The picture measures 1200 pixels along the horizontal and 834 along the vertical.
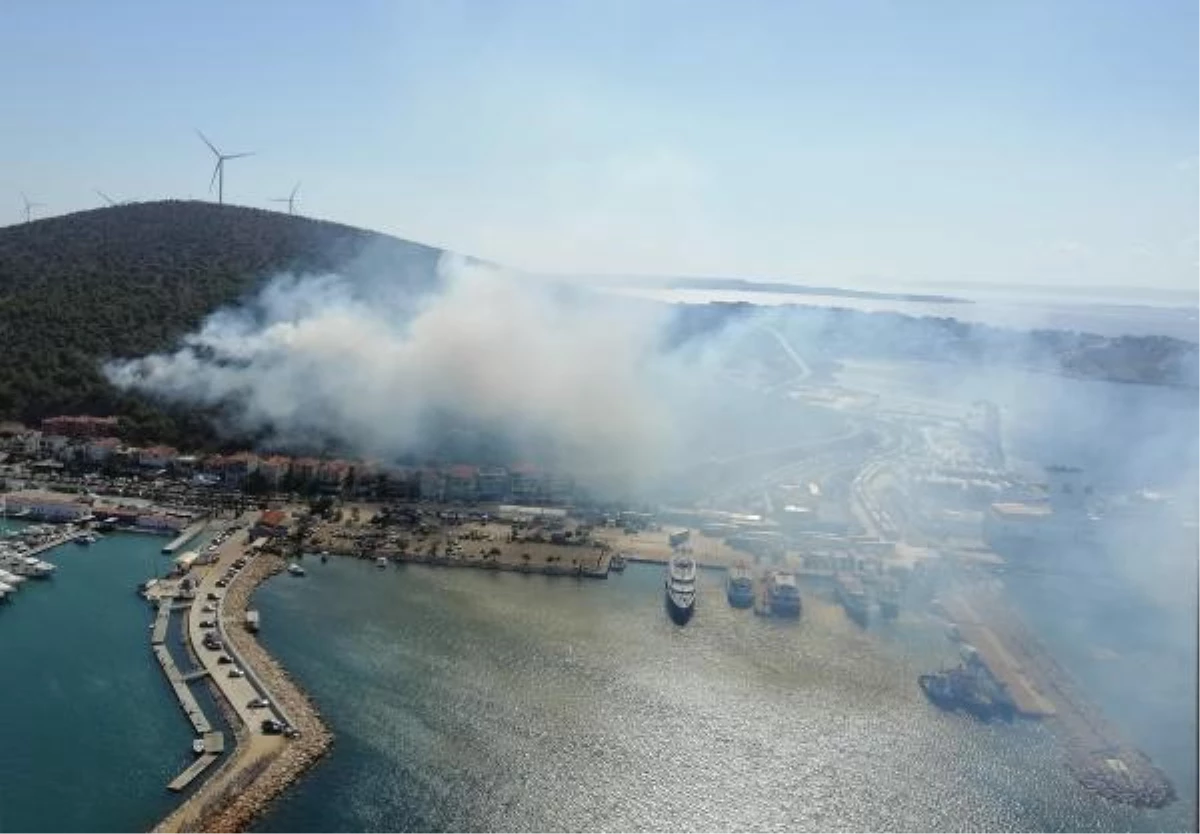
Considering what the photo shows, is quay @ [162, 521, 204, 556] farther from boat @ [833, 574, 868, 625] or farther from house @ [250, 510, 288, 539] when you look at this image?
boat @ [833, 574, 868, 625]

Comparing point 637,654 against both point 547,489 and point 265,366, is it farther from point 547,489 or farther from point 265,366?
point 265,366

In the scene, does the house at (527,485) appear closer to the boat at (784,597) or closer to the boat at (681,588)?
the boat at (681,588)

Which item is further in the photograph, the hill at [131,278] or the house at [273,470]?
the hill at [131,278]

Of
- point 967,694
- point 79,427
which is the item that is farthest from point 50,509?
point 967,694

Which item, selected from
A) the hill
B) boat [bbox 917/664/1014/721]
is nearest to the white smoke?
the hill

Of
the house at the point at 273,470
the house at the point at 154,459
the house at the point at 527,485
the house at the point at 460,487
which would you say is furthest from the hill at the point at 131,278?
the house at the point at 527,485

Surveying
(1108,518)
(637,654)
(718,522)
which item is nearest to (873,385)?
(1108,518)
